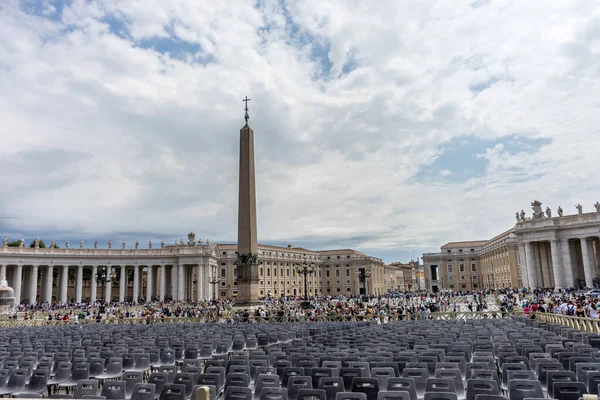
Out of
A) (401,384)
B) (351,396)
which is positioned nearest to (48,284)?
(401,384)

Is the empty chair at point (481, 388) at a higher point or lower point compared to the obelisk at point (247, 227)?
lower

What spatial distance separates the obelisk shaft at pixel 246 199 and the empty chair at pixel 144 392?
2507 cm

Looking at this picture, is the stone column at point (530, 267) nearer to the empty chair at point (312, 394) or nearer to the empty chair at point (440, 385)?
the empty chair at point (440, 385)

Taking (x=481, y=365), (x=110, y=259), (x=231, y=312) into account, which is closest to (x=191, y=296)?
(x=110, y=259)

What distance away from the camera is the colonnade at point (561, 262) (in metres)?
77.9

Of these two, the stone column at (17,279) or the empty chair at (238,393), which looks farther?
the stone column at (17,279)

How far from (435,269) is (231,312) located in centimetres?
12947

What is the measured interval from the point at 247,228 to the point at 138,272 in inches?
2575

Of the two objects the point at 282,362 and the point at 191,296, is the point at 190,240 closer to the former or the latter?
the point at 191,296

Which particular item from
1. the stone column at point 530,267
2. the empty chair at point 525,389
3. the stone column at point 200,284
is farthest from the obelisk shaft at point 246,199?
the stone column at point 530,267

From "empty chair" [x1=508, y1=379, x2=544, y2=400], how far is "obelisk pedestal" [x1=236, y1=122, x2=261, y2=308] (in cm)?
2656

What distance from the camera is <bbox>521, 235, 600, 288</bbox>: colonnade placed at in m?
77.9

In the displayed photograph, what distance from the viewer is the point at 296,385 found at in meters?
7.19

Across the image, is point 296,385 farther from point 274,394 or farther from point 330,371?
point 330,371
